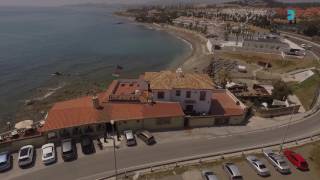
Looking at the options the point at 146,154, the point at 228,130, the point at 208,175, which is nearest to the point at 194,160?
the point at 208,175

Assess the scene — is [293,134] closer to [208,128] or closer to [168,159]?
[208,128]

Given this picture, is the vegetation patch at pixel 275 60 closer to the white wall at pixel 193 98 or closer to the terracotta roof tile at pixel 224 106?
the terracotta roof tile at pixel 224 106

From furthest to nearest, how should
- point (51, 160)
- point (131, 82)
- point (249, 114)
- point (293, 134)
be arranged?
point (131, 82)
point (249, 114)
point (293, 134)
point (51, 160)

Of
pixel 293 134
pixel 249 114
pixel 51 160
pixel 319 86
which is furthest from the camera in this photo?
pixel 319 86

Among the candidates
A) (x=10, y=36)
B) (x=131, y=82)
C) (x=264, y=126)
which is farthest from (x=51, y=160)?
(x=10, y=36)

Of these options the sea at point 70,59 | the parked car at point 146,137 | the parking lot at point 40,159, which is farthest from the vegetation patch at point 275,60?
the parking lot at point 40,159

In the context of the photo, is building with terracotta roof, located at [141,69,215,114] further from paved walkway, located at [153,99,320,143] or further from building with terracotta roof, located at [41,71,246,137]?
paved walkway, located at [153,99,320,143]

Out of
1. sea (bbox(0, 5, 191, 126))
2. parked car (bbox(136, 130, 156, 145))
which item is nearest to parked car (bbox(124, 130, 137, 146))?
parked car (bbox(136, 130, 156, 145))

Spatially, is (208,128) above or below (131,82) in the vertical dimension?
below
